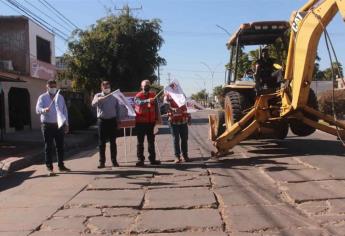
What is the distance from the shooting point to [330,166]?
396 inches

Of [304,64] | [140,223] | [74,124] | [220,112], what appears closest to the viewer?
[140,223]

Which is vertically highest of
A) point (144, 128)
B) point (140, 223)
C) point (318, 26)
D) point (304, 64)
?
Answer: point (318, 26)

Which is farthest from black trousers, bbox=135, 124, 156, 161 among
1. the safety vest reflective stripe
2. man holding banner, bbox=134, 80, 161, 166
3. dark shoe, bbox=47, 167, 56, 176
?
Result: dark shoe, bbox=47, 167, 56, 176

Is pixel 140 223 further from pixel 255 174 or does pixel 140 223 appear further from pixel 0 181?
pixel 0 181

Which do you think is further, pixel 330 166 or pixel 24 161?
pixel 24 161

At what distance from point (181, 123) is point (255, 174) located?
247 cm

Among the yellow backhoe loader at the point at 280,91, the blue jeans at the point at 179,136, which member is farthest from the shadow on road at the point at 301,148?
the blue jeans at the point at 179,136

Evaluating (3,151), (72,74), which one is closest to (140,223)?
(3,151)

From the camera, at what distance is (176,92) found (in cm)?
1176

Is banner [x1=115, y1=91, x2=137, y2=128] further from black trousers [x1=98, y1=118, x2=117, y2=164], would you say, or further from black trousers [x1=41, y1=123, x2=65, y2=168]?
black trousers [x1=41, y1=123, x2=65, y2=168]

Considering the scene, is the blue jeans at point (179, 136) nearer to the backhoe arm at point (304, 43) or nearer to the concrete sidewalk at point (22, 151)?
the backhoe arm at point (304, 43)

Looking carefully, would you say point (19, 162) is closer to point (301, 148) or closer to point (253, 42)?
point (253, 42)

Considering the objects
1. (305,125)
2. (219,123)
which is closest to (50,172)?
(219,123)

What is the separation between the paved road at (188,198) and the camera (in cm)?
651
